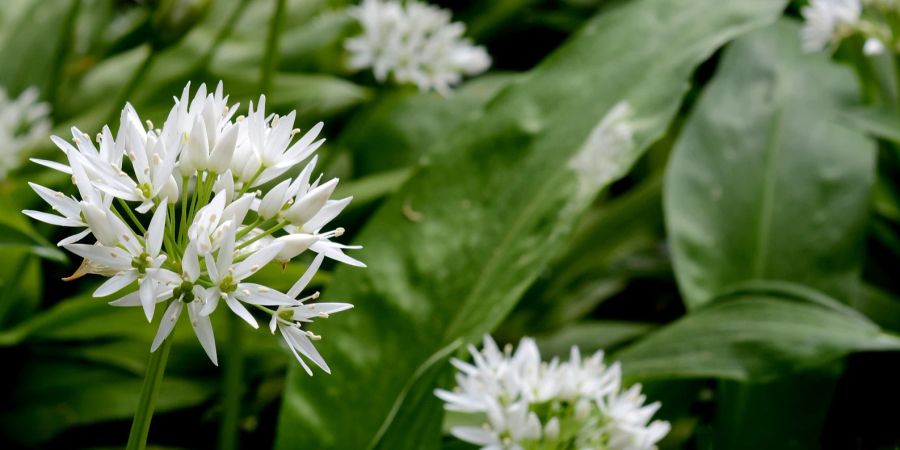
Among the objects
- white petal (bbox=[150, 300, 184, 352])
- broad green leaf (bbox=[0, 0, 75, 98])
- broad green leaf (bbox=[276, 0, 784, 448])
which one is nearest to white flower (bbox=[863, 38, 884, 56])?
broad green leaf (bbox=[276, 0, 784, 448])

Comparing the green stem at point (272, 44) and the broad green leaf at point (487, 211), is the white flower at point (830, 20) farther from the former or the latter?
the green stem at point (272, 44)

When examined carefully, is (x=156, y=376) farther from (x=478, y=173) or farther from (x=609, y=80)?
(x=609, y=80)

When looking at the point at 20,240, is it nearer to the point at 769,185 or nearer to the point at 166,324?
the point at 166,324

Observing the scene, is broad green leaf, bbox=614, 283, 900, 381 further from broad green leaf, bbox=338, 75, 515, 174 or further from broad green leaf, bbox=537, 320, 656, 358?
broad green leaf, bbox=338, 75, 515, 174

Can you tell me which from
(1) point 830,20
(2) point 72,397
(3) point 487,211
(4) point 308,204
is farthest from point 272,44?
(1) point 830,20

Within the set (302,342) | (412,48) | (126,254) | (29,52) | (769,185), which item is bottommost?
(769,185)

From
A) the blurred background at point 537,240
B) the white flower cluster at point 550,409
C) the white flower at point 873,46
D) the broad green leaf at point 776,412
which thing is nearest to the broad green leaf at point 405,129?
the blurred background at point 537,240
